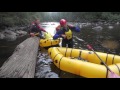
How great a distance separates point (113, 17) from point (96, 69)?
71.2 feet

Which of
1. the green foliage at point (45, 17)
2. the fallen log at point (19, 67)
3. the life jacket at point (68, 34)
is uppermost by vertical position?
the green foliage at point (45, 17)

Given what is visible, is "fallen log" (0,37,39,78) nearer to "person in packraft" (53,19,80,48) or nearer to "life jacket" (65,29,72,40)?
"person in packraft" (53,19,80,48)

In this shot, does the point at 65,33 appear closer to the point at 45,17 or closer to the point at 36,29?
the point at 36,29

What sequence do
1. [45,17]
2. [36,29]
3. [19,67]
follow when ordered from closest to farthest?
1. [19,67]
2. [36,29]
3. [45,17]

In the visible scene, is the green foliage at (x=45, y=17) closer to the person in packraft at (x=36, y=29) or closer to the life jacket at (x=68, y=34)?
the person in packraft at (x=36, y=29)

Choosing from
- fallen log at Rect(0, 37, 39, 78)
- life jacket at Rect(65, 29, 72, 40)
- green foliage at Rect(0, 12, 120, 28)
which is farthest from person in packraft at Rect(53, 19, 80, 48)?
green foliage at Rect(0, 12, 120, 28)

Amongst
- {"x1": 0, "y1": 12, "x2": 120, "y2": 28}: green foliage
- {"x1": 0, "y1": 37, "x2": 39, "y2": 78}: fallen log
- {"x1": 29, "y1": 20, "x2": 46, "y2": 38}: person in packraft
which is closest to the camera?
{"x1": 0, "y1": 37, "x2": 39, "y2": 78}: fallen log

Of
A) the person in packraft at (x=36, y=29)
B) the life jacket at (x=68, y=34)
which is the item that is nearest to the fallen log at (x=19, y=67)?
the life jacket at (x=68, y=34)

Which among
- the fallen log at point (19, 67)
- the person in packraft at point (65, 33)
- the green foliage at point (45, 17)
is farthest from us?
the green foliage at point (45, 17)

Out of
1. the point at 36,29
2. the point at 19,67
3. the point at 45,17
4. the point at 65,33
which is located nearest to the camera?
the point at 19,67

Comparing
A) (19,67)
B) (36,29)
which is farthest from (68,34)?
(36,29)
